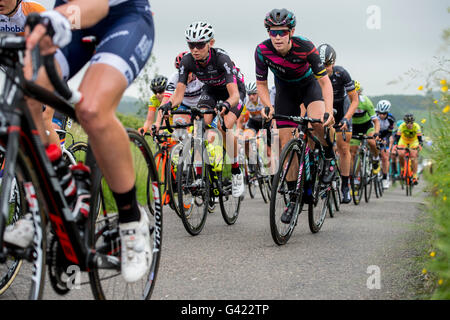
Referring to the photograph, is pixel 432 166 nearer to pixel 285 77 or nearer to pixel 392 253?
pixel 392 253

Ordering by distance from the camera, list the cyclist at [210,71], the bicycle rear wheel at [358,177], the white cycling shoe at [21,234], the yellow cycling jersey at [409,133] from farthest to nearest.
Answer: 1. the yellow cycling jersey at [409,133]
2. the bicycle rear wheel at [358,177]
3. the cyclist at [210,71]
4. the white cycling shoe at [21,234]

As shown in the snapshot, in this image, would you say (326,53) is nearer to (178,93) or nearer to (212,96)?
(212,96)

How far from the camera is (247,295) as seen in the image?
3.60 metres

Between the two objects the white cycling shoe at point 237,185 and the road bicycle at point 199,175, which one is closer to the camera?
the road bicycle at point 199,175

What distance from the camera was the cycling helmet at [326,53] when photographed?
8226 mm

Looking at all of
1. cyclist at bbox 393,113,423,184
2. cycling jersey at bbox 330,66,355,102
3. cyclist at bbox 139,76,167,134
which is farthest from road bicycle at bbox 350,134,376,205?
cyclist at bbox 393,113,423,184

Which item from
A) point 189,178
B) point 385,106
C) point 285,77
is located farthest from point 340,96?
point 385,106

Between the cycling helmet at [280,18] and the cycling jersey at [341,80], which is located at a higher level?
the cycling helmet at [280,18]

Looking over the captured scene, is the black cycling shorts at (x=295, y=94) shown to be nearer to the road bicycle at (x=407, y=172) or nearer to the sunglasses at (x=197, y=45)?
the sunglasses at (x=197, y=45)

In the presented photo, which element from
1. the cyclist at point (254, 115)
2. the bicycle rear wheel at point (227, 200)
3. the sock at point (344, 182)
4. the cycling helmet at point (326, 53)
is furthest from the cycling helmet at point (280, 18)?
the cyclist at point (254, 115)

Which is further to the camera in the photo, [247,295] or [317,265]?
[317,265]

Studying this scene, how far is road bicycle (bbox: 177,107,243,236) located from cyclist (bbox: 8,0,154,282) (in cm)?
296

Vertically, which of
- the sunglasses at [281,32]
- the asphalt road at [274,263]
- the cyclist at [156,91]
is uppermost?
the sunglasses at [281,32]
